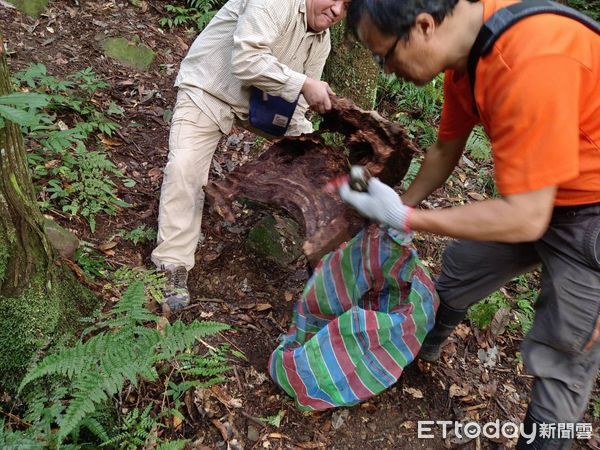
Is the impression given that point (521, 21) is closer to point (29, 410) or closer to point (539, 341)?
point (539, 341)

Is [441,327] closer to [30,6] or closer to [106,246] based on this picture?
[106,246]

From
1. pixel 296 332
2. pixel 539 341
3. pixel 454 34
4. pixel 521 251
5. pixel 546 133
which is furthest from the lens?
pixel 296 332

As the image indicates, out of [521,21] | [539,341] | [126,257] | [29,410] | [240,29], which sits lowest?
[126,257]

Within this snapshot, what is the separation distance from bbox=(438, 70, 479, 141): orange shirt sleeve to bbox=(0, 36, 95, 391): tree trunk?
210 centimetres

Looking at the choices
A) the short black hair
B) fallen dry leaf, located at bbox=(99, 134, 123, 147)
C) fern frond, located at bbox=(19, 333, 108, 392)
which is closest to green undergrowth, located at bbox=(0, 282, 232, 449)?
fern frond, located at bbox=(19, 333, 108, 392)

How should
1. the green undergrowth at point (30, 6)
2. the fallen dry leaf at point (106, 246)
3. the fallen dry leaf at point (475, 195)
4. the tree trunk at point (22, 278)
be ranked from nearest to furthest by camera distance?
the tree trunk at point (22, 278), the fallen dry leaf at point (106, 246), the fallen dry leaf at point (475, 195), the green undergrowth at point (30, 6)

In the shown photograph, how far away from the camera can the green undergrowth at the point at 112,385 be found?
227 centimetres

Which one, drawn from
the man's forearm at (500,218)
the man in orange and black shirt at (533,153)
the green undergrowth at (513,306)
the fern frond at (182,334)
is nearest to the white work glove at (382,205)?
the man in orange and black shirt at (533,153)

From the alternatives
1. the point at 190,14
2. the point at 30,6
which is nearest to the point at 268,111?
the point at 30,6

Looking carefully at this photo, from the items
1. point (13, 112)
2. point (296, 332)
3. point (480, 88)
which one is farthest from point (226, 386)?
point (480, 88)

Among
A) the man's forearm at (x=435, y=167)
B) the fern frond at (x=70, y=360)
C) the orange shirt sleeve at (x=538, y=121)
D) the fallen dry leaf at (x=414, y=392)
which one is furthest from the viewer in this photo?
the fallen dry leaf at (x=414, y=392)

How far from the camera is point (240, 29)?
3.33 m

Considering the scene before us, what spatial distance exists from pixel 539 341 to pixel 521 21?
1.60 m

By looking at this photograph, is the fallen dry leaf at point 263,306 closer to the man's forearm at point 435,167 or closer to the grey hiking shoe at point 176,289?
the grey hiking shoe at point 176,289
